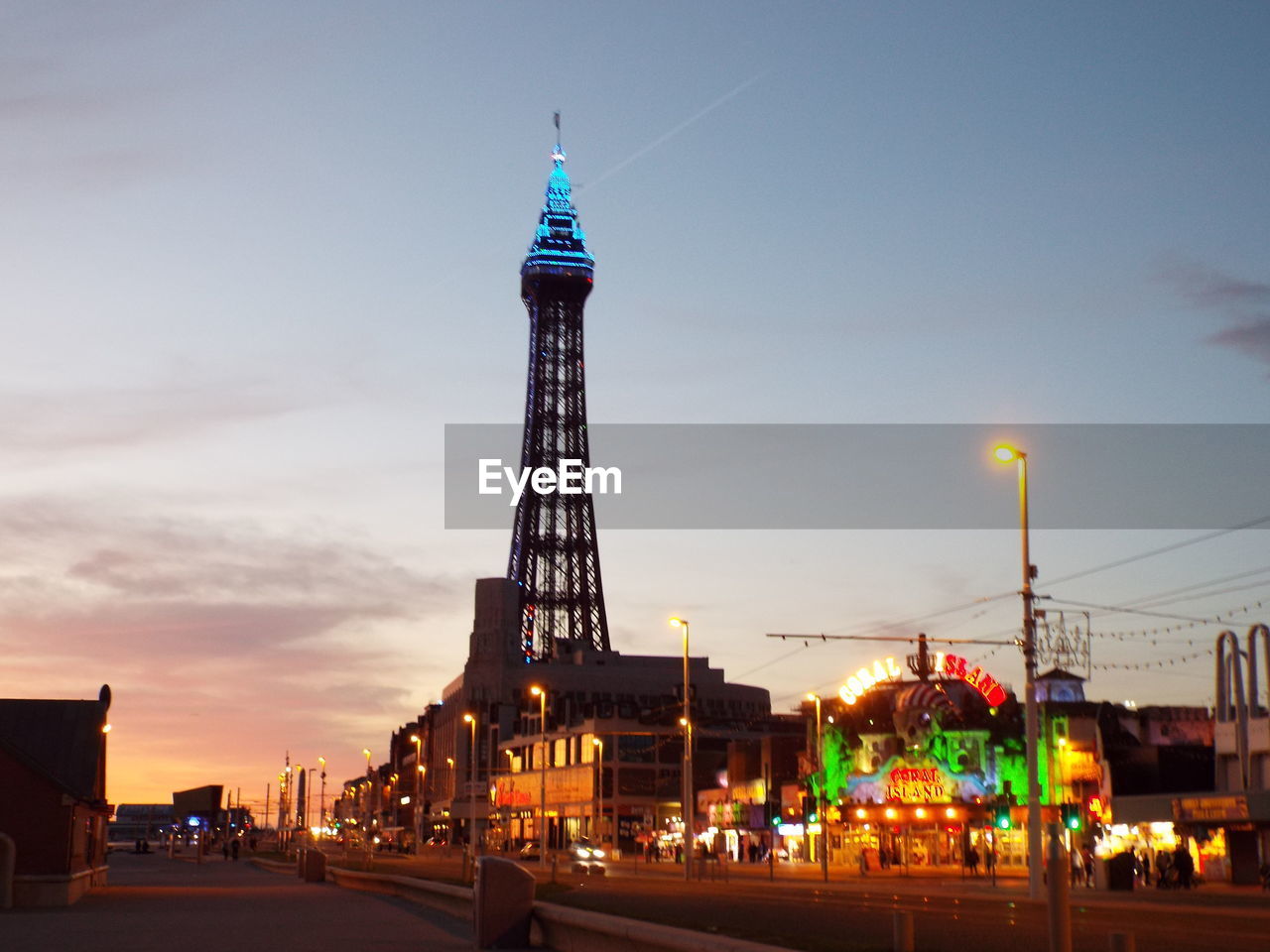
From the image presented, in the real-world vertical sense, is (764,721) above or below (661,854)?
above

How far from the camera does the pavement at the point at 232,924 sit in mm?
24906

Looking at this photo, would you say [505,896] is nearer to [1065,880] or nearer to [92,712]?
[1065,880]

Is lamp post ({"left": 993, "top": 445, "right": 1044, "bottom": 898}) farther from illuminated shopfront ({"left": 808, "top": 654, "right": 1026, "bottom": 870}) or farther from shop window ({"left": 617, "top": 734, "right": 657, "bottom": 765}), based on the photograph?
shop window ({"left": 617, "top": 734, "right": 657, "bottom": 765})

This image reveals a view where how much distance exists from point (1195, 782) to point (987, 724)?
10638 mm

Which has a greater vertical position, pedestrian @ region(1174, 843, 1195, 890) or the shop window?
the shop window

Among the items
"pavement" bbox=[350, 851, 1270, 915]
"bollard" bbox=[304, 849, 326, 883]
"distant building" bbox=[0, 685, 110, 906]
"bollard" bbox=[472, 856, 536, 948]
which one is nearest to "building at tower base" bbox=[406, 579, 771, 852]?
"pavement" bbox=[350, 851, 1270, 915]

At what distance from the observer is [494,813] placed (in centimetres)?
16688

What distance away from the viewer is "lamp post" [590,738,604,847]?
456 feet

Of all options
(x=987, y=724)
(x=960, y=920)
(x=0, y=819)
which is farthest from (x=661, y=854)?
(x=960, y=920)

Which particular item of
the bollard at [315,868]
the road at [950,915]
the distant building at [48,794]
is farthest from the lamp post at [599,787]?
the distant building at [48,794]

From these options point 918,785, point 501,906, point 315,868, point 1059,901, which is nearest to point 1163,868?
point 918,785

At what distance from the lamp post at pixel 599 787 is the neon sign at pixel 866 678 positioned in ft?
196

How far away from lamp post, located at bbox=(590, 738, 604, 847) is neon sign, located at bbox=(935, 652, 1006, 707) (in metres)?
67.2

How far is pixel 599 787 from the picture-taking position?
467ft
